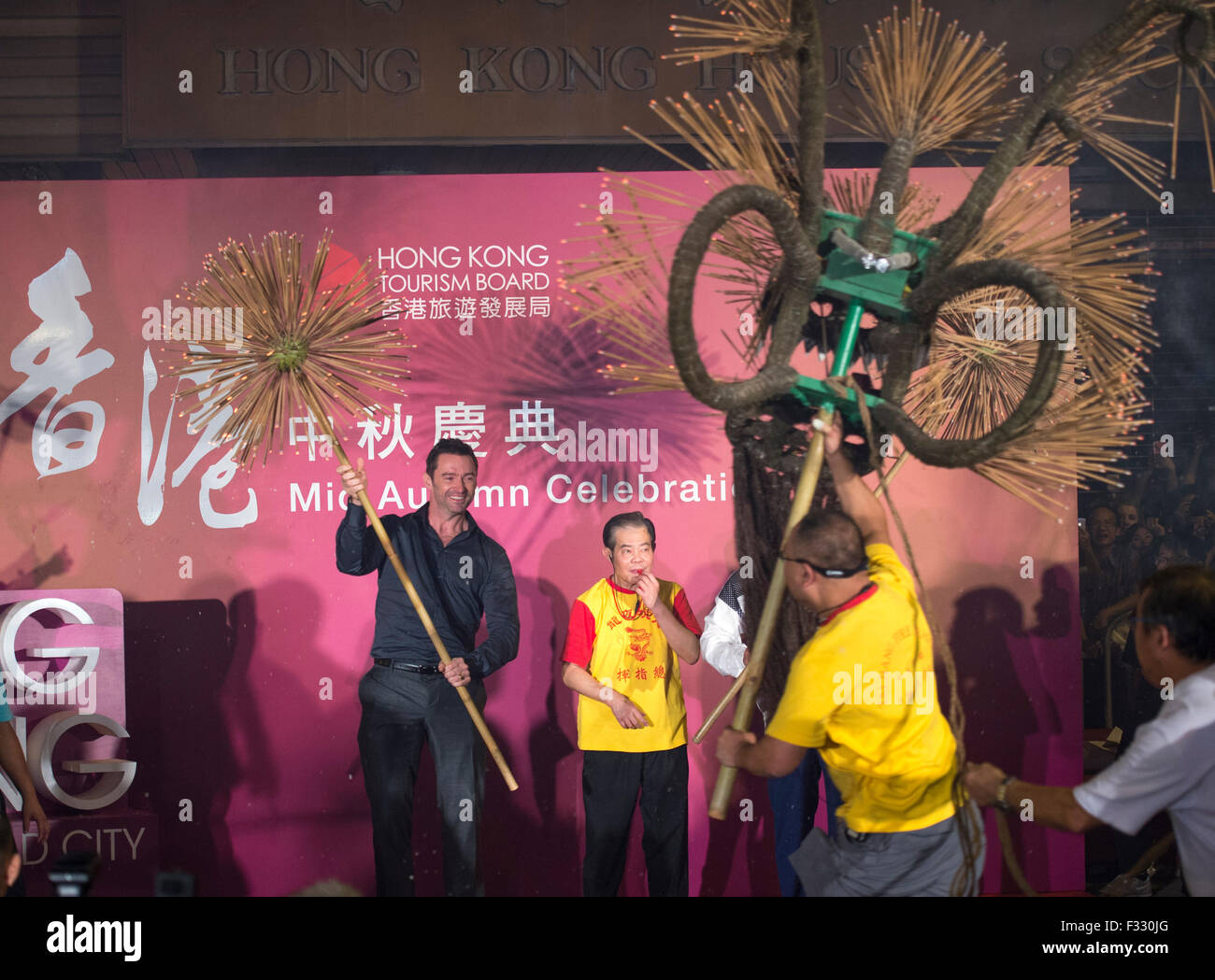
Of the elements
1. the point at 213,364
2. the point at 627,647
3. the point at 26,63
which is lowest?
the point at 627,647

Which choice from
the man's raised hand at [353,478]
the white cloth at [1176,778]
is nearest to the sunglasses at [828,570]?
the white cloth at [1176,778]

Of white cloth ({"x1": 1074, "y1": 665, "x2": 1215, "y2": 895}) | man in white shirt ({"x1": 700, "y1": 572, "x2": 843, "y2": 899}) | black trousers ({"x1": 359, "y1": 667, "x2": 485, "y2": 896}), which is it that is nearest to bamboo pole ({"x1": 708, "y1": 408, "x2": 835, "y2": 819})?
white cloth ({"x1": 1074, "y1": 665, "x2": 1215, "y2": 895})

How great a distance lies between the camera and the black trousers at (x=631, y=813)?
3.24 m

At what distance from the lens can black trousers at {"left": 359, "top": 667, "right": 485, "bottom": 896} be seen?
327 centimetres

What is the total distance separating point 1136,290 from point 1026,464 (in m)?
0.56

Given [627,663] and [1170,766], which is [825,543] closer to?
[1170,766]

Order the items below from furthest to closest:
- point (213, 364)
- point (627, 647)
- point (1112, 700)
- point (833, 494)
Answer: point (1112, 700)
point (627, 647)
point (213, 364)
point (833, 494)

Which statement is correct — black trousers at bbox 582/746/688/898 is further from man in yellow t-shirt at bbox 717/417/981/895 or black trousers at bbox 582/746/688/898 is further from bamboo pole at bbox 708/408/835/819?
bamboo pole at bbox 708/408/835/819

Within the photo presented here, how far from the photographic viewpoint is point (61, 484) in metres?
3.73

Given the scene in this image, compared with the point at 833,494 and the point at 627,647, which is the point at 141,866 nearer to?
the point at 627,647

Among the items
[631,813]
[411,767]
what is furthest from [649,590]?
[411,767]

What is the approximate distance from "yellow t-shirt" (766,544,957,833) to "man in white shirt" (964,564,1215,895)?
0.36 feet

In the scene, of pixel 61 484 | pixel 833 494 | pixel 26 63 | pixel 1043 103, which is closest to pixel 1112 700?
pixel 833 494

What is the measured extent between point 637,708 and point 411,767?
0.71m
